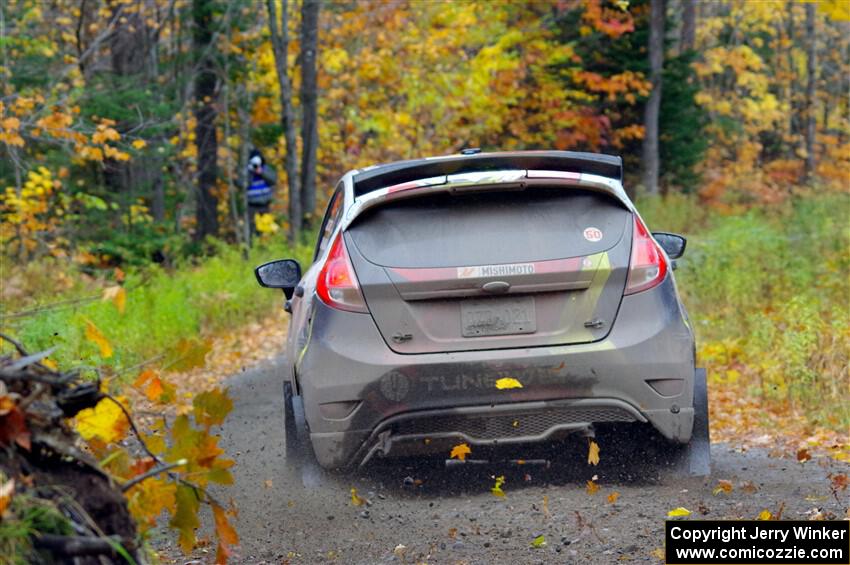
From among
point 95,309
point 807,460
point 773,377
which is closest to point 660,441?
point 807,460

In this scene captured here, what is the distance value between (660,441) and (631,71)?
26902 millimetres

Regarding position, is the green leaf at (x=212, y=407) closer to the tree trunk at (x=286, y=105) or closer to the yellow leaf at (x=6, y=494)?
the yellow leaf at (x=6, y=494)

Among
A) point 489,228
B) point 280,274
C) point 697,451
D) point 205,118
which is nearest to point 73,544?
A: point 489,228

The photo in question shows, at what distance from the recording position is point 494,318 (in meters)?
6.09

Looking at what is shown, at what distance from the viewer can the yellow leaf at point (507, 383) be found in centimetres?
600

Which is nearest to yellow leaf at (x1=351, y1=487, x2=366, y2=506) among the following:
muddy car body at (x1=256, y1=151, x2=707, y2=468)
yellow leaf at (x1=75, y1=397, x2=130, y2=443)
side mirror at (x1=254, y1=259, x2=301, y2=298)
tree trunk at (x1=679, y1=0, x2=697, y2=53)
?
muddy car body at (x1=256, y1=151, x2=707, y2=468)

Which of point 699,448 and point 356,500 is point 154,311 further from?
point 699,448

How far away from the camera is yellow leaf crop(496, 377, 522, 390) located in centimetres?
600

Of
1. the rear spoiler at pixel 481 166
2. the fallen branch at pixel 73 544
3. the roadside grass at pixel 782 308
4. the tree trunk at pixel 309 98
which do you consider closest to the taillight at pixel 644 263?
the rear spoiler at pixel 481 166

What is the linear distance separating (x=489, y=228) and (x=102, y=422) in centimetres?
273

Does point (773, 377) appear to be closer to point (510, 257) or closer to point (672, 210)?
point (510, 257)

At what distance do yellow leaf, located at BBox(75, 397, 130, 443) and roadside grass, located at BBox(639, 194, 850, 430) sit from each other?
18.9ft

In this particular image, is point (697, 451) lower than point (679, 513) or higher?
lower

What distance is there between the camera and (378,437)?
20.2ft
